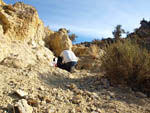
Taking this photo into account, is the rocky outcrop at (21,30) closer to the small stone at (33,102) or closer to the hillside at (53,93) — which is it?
the hillside at (53,93)

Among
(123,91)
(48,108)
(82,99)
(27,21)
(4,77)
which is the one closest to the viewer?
(48,108)

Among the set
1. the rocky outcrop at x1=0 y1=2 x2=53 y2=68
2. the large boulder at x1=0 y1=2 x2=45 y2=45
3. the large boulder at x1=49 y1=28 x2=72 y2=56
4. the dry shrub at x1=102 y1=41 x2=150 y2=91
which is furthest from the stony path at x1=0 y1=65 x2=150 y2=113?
the large boulder at x1=49 y1=28 x2=72 y2=56

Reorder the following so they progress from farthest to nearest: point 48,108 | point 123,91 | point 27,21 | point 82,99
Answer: point 27,21 → point 123,91 → point 82,99 → point 48,108

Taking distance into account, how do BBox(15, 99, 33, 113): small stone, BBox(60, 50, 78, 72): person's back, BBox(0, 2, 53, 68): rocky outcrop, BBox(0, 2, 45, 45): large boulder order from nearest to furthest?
BBox(15, 99, 33, 113): small stone
BBox(60, 50, 78, 72): person's back
BBox(0, 2, 53, 68): rocky outcrop
BBox(0, 2, 45, 45): large boulder

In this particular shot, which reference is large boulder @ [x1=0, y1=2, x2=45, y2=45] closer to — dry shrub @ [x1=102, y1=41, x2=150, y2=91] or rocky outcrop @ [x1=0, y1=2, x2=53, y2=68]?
rocky outcrop @ [x1=0, y1=2, x2=53, y2=68]

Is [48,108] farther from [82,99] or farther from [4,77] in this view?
[4,77]

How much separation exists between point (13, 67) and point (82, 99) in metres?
1.74

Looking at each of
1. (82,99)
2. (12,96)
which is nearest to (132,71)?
(82,99)

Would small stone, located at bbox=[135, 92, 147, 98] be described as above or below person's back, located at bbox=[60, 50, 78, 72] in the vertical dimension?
below

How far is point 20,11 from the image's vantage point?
6227mm

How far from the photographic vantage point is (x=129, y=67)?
339cm

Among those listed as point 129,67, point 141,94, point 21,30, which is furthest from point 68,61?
point 141,94

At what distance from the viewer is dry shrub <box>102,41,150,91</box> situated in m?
3.30

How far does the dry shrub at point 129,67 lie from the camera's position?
330 centimetres
